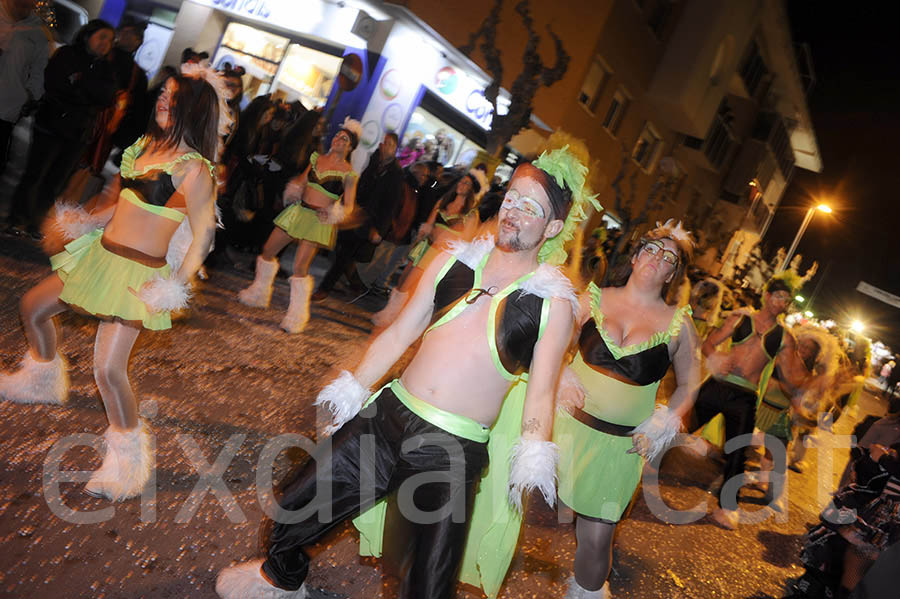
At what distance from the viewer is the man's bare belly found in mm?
2553

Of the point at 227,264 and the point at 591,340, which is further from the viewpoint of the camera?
the point at 227,264

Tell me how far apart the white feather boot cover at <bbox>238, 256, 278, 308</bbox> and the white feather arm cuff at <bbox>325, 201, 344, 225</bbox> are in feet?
2.67

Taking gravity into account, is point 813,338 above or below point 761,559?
above

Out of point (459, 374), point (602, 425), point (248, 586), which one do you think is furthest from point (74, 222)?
point (602, 425)

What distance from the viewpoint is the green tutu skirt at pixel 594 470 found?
11.3 ft

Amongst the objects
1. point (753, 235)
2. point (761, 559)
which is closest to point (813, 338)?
point (761, 559)

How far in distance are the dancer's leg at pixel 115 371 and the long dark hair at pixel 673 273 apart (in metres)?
2.73

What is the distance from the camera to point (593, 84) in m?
17.9

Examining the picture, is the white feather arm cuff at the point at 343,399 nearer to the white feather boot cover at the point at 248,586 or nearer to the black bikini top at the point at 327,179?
the white feather boot cover at the point at 248,586

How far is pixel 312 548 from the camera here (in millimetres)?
2684

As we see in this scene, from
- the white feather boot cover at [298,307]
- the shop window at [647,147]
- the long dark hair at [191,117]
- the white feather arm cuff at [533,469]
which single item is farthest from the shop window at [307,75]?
the white feather arm cuff at [533,469]

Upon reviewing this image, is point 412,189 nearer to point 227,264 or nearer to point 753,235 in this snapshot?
point 227,264

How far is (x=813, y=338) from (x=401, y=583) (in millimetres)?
7332

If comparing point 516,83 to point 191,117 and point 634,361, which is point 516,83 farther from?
point 191,117
